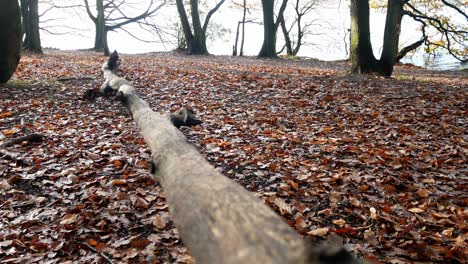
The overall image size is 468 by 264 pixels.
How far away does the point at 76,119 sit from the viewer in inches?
266

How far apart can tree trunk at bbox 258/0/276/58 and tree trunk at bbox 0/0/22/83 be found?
618 inches

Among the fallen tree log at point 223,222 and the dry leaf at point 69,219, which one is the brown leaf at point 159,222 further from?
the dry leaf at point 69,219

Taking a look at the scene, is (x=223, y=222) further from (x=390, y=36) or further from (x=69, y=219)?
(x=390, y=36)

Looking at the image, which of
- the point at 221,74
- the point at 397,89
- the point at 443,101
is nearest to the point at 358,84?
the point at 397,89

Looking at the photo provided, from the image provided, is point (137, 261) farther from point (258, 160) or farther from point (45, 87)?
point (45, 87)

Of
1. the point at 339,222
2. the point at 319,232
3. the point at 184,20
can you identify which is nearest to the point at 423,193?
the point at 339,222

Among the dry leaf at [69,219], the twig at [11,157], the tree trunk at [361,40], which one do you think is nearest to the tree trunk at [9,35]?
the twig at [11,157]

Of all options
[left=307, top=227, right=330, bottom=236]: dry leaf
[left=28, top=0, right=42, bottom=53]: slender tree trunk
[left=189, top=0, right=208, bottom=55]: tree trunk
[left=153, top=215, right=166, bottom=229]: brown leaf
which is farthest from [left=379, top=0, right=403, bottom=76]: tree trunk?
[left=28, top=0, right=42, bottom=53]: slender tree trunk

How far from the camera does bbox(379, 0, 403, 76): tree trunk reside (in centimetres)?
1073

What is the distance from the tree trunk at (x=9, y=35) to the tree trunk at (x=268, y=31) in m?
15.7

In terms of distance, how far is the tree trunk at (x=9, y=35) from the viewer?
→ 804 cm

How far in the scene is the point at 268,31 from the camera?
21719 millimetres

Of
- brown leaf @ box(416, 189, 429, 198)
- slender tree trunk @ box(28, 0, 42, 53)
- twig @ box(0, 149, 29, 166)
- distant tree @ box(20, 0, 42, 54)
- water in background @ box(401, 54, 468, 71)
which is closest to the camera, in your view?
brown leaf @ box(416, 189, 429, 198)

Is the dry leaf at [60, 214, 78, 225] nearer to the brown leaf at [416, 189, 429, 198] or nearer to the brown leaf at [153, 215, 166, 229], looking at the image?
the brown leaf at [153, 215, 166, 229]
